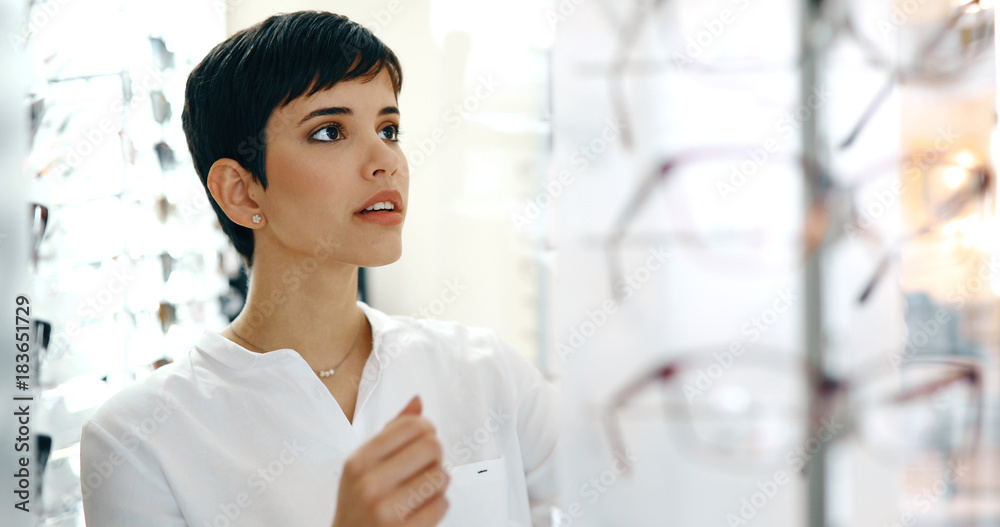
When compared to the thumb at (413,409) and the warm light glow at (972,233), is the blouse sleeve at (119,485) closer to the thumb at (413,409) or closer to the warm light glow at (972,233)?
the thumb at (413,409)

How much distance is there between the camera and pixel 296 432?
15.9 inches

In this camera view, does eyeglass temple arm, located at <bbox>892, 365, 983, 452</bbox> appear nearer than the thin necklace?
No

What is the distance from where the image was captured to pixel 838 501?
0.50 metres

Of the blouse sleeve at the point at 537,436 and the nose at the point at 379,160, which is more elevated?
the nose at the point at 379,160

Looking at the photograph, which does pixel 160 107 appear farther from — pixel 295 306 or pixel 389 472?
pixel 389 472

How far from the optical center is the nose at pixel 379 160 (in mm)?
390

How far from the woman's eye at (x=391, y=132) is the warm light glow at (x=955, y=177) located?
50 cm

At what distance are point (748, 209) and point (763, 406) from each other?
0.18m

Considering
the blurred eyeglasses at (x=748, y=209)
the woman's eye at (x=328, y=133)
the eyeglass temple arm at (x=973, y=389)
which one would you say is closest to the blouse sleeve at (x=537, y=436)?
the blurred eyeglasses at (x=748, y=209)

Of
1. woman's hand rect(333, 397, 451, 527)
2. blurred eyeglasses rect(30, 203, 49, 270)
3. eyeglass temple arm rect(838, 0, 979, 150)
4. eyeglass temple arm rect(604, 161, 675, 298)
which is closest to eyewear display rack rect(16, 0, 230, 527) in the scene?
blurred eyeglasses rect(30, 203, 49, 270)

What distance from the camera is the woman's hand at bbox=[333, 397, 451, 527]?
34 cm

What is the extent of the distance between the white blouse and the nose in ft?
0.42

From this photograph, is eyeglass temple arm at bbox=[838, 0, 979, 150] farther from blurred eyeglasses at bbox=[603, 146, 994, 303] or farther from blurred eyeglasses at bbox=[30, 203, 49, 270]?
blurred eyeglasses at bbox=[30, 203, 49, 270]

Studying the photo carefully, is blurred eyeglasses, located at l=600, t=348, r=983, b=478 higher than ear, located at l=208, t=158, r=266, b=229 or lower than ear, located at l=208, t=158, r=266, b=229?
lower
